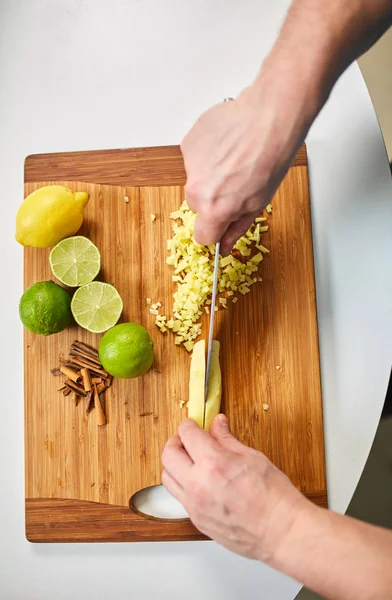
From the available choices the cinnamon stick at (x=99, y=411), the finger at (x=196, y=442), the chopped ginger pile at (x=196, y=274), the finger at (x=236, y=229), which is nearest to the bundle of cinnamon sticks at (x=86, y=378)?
the cinnamon stick at (x=99, y=411)

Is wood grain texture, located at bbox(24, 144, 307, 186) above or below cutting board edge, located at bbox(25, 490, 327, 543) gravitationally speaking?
above

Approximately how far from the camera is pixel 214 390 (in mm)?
1536

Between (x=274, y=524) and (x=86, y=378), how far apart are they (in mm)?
722

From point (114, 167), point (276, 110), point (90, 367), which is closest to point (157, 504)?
point (90, 367)

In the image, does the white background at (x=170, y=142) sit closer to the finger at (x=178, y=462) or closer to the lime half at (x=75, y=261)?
the lime half at (x=75, y=261)

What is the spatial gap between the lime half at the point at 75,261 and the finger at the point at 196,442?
1.73 ft

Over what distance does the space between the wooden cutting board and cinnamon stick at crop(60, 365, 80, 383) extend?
0.03 meters

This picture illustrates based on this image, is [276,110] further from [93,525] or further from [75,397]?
[93,525]

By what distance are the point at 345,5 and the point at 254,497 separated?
965 millimetres

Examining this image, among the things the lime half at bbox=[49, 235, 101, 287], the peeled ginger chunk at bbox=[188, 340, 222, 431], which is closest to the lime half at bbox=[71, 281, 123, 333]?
the lime half at bbox=[49, 235, 101, 287]

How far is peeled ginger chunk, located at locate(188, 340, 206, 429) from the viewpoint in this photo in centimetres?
150

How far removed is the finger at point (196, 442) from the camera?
118 centimetres

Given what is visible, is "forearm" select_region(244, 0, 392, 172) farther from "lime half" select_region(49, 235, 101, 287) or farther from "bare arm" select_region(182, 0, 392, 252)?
"lime half" select_region(49, 235, 101, 287)

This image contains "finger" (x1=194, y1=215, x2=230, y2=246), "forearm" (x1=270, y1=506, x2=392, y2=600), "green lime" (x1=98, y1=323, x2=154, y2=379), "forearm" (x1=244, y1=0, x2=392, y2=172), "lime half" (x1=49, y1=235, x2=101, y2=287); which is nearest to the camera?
"forearm" (x1=270, y1=506, x2=392, y2=600)
